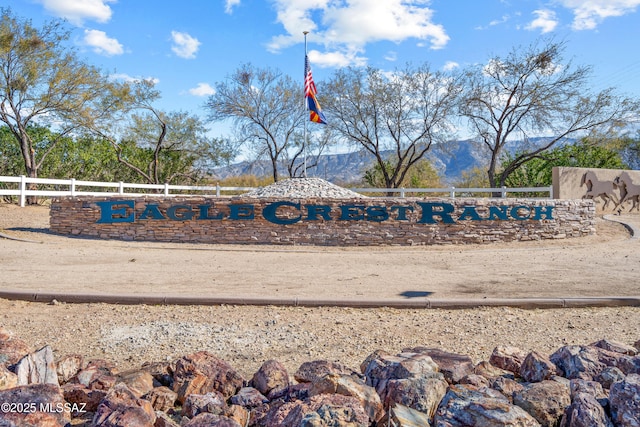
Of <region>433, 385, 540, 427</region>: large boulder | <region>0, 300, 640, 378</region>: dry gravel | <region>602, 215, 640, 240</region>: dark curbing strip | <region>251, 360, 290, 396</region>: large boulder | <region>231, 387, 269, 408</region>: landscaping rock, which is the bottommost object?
<region>0, 300, 640, 378</region>: dry gravel

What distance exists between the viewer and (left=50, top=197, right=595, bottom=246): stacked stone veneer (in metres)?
13.5

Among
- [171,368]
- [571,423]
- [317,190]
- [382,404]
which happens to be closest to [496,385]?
[571,423]

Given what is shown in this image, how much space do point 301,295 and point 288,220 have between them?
6915mm

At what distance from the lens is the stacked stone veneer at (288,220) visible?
531 inches

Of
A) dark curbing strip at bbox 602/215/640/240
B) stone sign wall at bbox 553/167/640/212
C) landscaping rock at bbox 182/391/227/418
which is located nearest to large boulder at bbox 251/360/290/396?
landscaping rock at bbox 182/391/227/418

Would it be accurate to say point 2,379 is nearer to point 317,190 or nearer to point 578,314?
point 578,314

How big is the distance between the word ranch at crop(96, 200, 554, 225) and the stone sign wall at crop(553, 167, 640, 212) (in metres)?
8.80

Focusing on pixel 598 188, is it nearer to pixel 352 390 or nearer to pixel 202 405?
pixel 352 390

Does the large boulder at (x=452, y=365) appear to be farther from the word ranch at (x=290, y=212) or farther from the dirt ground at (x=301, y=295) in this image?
the word ranch at (x=290, y=212)

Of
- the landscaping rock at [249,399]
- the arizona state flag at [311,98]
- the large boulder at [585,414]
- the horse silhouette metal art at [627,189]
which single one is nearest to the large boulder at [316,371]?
the landscaping rock at [249,399]

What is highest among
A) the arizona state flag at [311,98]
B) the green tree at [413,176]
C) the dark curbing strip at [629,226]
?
the arizona state flag at [311,98]

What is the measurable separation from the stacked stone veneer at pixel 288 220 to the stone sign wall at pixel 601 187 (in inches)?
329

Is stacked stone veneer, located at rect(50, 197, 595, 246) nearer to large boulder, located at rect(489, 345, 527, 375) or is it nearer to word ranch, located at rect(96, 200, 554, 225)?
word ranch, located at rect(96, 200, 554, 225)

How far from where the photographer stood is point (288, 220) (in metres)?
13.5
